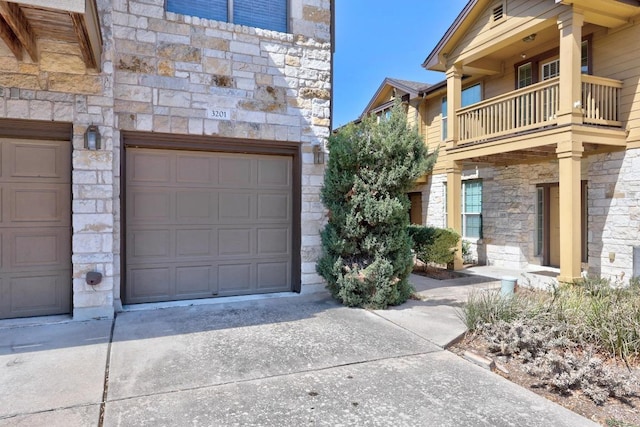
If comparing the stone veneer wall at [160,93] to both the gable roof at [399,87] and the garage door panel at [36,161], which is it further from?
the gable roof at [399,87]

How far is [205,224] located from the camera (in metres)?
5.81

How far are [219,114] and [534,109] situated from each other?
698 cm

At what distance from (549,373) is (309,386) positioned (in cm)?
199

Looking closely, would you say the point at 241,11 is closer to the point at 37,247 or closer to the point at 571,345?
the point at 37,247

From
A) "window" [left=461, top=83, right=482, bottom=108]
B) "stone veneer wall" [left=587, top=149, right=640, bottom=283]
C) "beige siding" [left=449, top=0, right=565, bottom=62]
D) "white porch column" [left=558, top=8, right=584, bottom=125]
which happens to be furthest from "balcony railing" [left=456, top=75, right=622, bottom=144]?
"window" [left=461, top=83, right=482, bottom=108]

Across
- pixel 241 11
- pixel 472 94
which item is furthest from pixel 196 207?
pixel 472 94

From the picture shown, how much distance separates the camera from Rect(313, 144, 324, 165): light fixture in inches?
243

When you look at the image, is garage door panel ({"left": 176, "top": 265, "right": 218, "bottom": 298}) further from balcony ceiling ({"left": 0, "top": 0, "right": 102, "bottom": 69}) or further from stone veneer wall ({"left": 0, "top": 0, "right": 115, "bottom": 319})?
balcony ceiling ({"left": 0, "top": 0, "right": 102, "bottom": 69})

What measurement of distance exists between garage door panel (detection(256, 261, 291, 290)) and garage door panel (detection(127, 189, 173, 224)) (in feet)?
5.17

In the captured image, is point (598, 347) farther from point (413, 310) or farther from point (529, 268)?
point (529, 268)

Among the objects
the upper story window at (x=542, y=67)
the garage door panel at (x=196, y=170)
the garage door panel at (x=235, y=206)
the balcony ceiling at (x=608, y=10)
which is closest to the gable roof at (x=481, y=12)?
the balcony ceiling at (x=608, y=10)

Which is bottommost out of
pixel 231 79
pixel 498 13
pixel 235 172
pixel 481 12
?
pixel 235 172

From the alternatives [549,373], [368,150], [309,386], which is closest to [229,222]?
[368,150]

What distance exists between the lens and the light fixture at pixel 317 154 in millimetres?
6164
